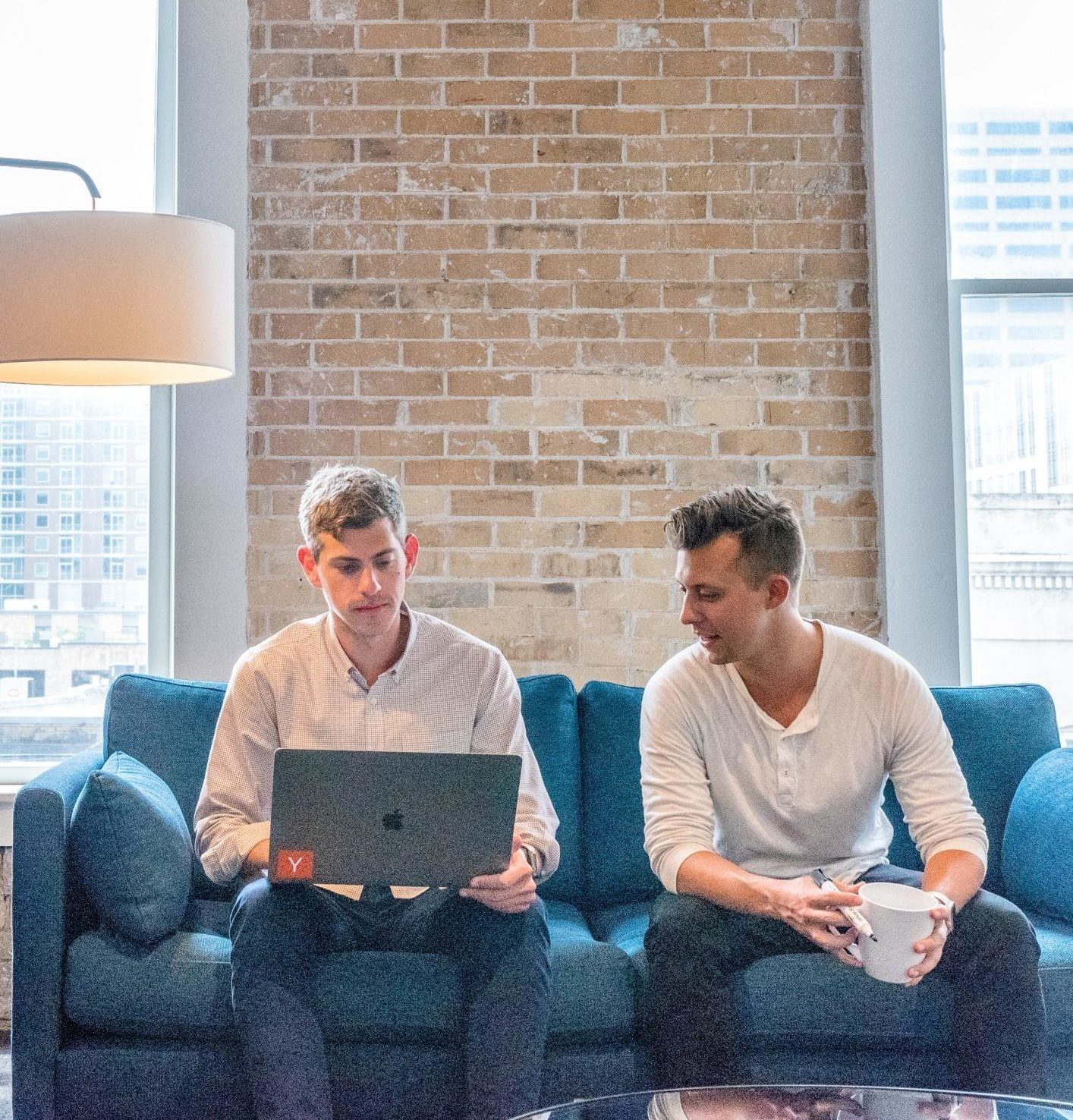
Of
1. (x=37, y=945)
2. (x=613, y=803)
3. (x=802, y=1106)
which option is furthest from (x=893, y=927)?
(x=37, y=945)

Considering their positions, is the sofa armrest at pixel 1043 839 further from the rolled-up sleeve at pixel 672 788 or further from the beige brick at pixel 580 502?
the beige brick at pixel 580 502

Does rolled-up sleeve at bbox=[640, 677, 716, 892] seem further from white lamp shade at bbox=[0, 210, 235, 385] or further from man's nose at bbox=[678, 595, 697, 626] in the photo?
white lamp shade at bbox=[0, 210, 235, 385]

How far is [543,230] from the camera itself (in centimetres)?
302

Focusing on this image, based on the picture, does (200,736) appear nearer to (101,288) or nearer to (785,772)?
(101,288)

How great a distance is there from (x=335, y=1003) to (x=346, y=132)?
6.92 ft

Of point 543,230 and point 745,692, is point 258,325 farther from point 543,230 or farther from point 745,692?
point 745,692

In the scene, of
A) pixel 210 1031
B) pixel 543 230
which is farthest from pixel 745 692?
pixel 543 230

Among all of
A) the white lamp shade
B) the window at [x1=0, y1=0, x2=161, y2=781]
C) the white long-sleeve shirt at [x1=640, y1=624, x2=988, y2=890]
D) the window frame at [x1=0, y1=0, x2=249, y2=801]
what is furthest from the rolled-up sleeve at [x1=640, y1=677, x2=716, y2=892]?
the window at [x1=0, y1=0, x2=161, y2=781]

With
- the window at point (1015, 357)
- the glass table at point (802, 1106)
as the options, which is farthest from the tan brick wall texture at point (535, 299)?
the glass table at point (802, 1106)

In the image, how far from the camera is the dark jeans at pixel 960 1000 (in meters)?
1.84

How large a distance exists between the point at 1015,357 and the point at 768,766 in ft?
5.35

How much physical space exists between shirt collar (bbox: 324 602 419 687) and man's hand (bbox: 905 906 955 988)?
1.00 metres

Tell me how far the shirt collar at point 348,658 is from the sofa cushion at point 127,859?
41 centimetres

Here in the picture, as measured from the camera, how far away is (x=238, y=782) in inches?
83.6
